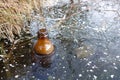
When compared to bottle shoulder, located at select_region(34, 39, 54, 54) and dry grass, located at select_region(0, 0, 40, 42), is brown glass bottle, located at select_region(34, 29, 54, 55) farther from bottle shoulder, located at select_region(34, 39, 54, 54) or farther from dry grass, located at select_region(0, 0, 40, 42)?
dry grass, located at select_region(0, 0, 40, 42)

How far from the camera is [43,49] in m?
1.44

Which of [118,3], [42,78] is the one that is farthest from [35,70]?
[118,3]

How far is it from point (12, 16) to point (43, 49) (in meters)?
0.36

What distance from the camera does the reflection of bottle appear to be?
1411 millimetres

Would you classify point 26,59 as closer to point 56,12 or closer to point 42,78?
point 42,78

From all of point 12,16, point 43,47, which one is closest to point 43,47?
point 43,47

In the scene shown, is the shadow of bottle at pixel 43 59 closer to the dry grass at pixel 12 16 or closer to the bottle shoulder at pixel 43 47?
the bottle shoulder at pixel 43 47

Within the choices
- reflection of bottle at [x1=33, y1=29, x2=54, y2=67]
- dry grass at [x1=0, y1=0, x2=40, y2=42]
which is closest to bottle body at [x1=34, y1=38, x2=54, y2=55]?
reflection of bottle at [x1=33, y1=29, x2=54, y2=67]

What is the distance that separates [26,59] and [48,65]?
0.16m

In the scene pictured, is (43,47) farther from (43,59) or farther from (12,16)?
(12,16)

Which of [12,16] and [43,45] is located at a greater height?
[12,16]

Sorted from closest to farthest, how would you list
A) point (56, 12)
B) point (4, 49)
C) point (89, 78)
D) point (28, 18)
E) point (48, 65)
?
point (89, 78), point (48, 65), point (4, 49), point (28, 18), point (56, 12)

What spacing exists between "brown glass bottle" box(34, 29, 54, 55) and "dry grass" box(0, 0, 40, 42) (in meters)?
0.26

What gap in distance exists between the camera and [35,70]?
1.36 metres
